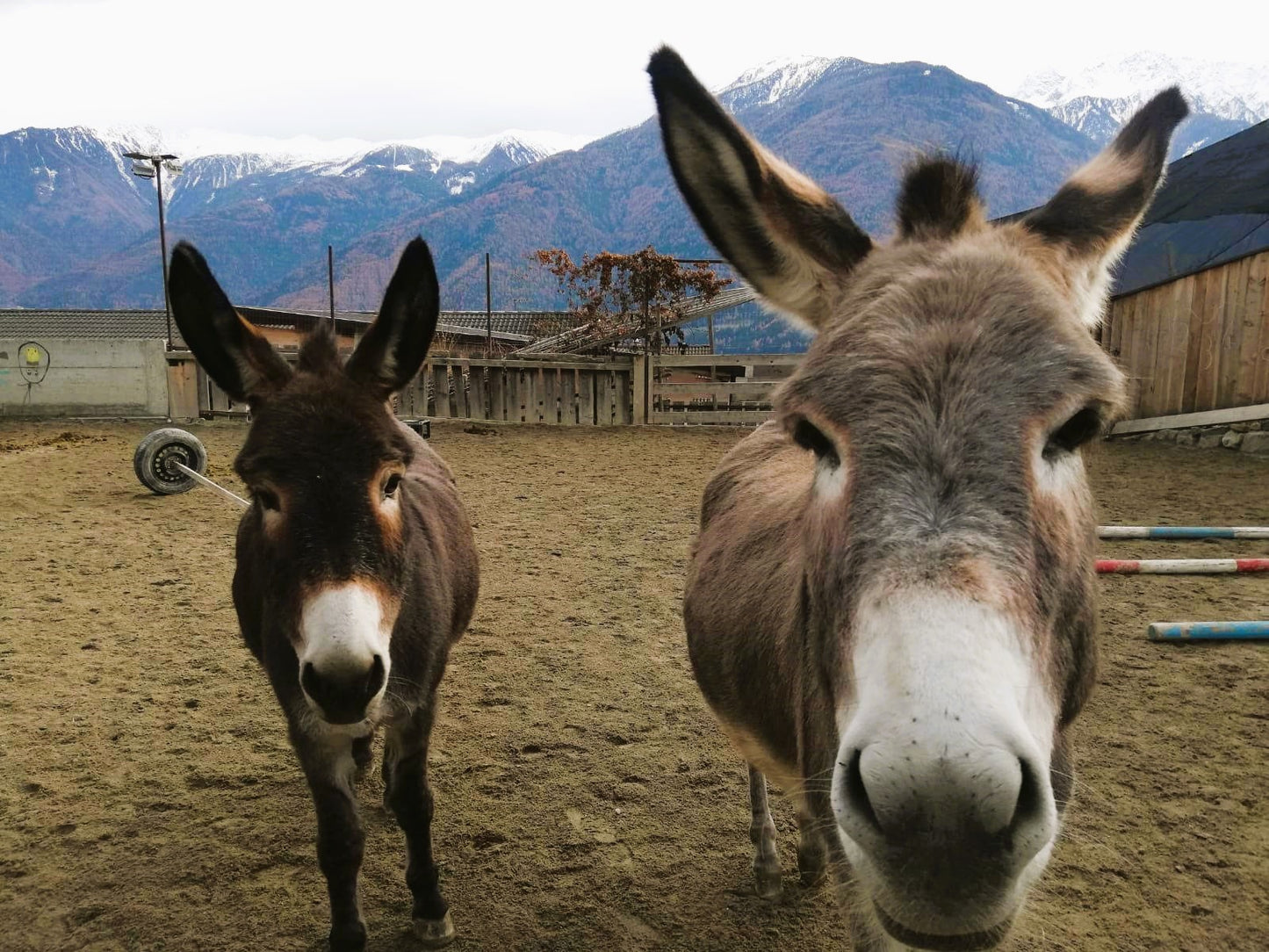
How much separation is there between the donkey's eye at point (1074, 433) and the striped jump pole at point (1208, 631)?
13.9ft

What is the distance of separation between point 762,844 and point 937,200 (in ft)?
7.96

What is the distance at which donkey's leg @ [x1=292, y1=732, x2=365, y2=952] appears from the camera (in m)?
2.49

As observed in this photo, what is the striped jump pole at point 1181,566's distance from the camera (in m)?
5.04

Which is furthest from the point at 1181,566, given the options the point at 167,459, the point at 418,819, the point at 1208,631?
the point at 167,459

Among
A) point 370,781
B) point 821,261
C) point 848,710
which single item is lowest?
point 370,781

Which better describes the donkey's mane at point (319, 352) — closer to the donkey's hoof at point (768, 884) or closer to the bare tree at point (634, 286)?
the donkey's hoof at point (768, 884)

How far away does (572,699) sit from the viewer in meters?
4.29

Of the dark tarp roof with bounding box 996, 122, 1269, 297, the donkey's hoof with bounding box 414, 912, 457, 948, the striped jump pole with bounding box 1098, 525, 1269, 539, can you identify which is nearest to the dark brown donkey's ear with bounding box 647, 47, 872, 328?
the donkey's hoof with bounding box 414, 912, 457, 948

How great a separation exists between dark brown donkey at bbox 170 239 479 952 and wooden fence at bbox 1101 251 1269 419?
1011 centimetres

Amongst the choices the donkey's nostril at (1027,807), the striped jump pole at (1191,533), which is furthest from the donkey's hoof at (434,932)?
the striped jump pole at (1191,533)

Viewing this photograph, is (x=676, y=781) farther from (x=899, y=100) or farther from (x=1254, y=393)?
(x=899, y=100)

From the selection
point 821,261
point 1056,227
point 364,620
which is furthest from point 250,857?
point 1056,227

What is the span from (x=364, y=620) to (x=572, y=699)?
239 cm

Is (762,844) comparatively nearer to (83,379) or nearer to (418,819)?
(418,819)
